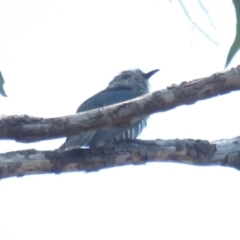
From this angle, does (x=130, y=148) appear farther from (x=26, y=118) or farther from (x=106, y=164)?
(x=26, y=118)

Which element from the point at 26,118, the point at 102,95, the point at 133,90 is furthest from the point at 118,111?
the point at 133,90

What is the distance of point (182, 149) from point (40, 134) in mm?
1015

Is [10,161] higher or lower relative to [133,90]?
lower

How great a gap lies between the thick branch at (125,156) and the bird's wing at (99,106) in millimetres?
171

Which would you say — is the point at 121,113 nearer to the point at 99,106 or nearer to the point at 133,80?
the point at 99,106

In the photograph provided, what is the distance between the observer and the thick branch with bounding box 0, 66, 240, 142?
3396 mm

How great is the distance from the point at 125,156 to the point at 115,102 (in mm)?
3031

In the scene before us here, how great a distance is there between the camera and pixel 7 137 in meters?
3.41

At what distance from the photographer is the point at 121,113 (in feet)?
11.4

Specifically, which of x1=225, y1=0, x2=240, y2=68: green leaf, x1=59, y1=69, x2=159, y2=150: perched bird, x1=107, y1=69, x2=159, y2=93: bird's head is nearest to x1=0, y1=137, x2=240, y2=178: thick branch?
x1=59, y1=69, x2=159, y2=150: perched bird

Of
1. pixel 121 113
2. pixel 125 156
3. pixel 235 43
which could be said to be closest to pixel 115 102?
pixel 125 156

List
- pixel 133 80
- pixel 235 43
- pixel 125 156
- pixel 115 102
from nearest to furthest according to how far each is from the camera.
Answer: pixel 235 43 → pixel 125 156 → pixel 115 102 → pixel 133 80

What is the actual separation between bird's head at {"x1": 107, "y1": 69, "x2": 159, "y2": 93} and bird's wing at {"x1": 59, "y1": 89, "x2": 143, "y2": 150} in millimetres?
359

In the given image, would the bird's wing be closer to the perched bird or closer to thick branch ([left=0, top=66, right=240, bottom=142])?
the perched bird
